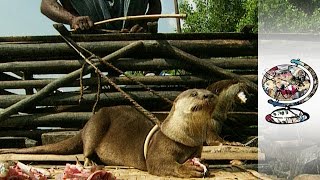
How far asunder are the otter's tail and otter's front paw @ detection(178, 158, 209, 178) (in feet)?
3.99

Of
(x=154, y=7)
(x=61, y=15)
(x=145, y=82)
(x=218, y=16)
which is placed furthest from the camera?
(x=218, y=16)

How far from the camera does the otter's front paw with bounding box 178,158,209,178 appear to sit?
4570mm

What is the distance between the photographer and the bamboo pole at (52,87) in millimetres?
5715

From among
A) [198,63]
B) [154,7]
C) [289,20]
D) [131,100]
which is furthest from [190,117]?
[289,20]

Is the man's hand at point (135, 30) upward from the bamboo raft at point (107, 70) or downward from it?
upward

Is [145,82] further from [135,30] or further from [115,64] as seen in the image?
[135,30]

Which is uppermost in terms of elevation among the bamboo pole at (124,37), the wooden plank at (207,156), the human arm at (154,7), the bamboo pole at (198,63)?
the human arm at (154,7)

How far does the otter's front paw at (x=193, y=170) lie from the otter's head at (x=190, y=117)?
19 centimetres

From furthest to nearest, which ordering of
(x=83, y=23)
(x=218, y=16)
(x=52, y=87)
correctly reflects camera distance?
(x=218, y=16)
(x=83, y=23)
(x=52, y=87)

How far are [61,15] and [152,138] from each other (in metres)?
2.10

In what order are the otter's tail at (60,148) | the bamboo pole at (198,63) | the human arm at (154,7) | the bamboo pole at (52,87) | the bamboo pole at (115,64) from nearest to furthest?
the otter's tail at (60,148), the bamboo pole at (52,87), the bamboo pole at (198,63), the bamboo pole at (115,64), the human arm at (154,7)

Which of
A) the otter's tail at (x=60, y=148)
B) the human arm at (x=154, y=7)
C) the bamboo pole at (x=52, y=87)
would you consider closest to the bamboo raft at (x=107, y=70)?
the bamboo pole at (x=52, y=87)

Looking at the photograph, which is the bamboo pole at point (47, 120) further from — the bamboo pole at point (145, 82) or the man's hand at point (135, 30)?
→ the man's hand at point (135, 30)

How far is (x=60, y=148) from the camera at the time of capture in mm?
5398
